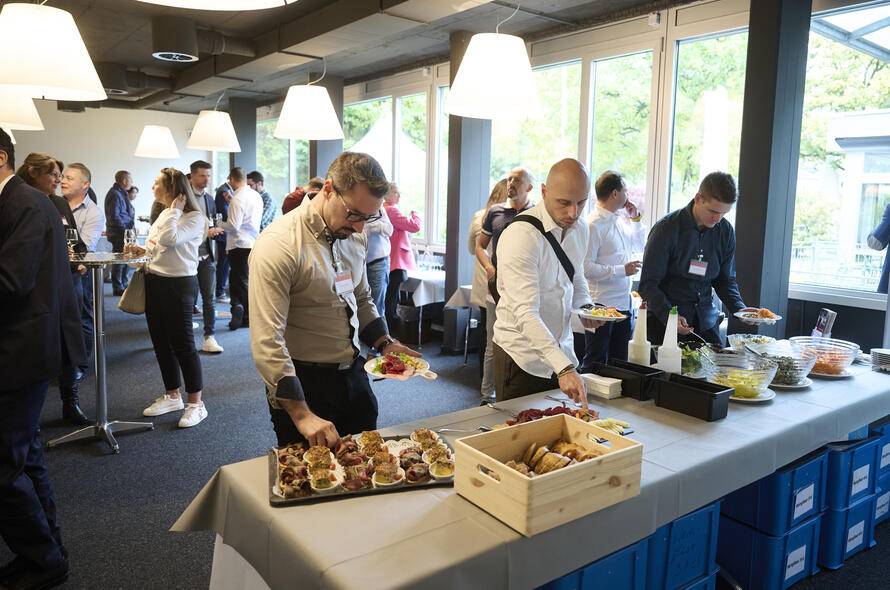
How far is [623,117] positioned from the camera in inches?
198

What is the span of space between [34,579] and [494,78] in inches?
92.8

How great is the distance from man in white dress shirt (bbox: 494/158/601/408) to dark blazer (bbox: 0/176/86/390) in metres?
1.46

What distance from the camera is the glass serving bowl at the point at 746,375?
214cm

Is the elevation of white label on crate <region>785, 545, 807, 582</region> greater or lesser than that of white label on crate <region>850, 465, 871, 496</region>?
lesser

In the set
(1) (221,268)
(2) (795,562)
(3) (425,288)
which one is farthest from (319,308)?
(1) (221,268)

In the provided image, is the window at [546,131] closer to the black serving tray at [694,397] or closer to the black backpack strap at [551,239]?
the black backpack strap at [551,239]

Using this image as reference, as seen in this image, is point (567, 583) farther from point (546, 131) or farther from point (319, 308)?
point (546, 131)

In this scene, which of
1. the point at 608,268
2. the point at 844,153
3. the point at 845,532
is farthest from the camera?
the point at 844,153

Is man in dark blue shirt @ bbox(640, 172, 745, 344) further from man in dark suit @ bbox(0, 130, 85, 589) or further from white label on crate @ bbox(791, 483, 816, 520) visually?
man in dark suit @ bbox(0, 130, 85, 589)

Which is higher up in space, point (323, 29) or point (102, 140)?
point (323, 29)

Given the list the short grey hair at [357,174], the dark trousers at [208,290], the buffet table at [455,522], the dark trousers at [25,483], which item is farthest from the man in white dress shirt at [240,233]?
the buffet table at [455,522]

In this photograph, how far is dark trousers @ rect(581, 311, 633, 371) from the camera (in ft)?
12.2

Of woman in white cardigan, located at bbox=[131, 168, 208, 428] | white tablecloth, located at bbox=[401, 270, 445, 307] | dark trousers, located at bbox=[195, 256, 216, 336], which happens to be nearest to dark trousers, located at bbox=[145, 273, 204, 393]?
woman in white cardigan, located at bbox=[131, 168, 208, 428]

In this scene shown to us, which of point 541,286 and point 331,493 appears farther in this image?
point 541,286
